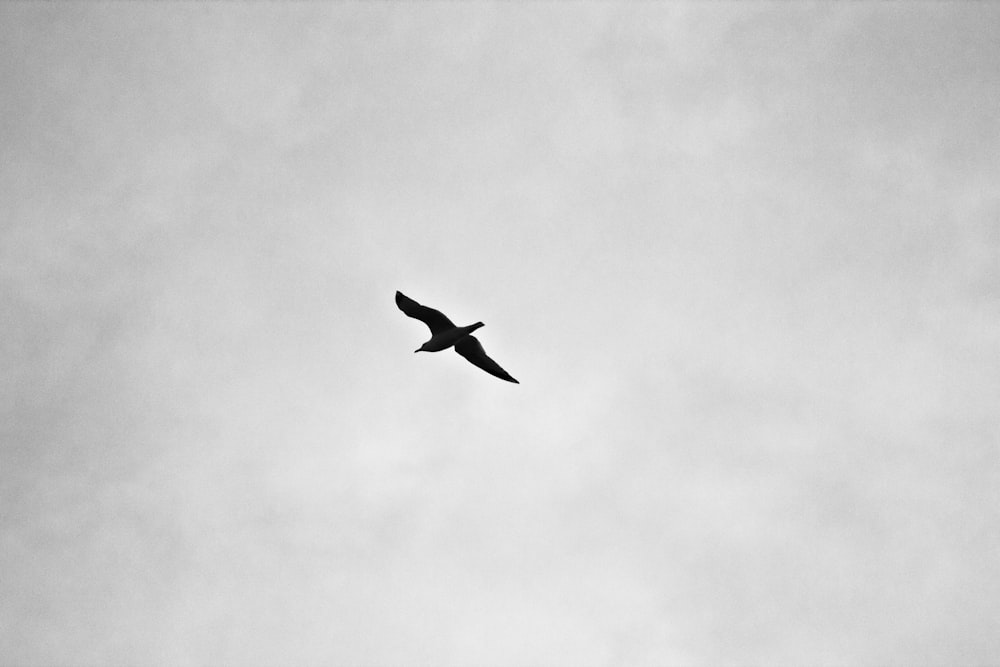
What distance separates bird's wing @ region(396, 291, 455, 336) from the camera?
37.1m

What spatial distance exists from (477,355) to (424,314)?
326 centimetres

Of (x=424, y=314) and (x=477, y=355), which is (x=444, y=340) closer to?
(x=424, y=314)

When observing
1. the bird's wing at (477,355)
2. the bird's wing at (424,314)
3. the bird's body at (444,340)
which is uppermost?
the bird's wing at (424,314)

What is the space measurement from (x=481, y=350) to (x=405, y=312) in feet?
13.3

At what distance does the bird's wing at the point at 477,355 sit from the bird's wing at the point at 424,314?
1191 millimetres

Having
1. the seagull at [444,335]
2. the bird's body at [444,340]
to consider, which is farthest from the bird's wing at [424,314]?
the bird's body at [444,340]

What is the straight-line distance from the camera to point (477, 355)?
38.5 metres

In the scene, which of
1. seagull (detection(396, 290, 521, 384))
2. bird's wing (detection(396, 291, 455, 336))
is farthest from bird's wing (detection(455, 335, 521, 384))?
bird's wing (detection(396, 291, 455, 336))

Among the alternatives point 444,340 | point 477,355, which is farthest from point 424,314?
point 477,355

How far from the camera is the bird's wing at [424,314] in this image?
37.1m

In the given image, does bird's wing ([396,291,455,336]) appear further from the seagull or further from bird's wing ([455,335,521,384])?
bird's wing ([455,335,521,384])

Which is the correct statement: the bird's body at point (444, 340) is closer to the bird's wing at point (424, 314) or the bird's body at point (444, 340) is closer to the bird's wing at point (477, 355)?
the bird's wing at point (424, 314)

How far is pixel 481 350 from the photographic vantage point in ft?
126

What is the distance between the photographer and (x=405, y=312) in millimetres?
37875
